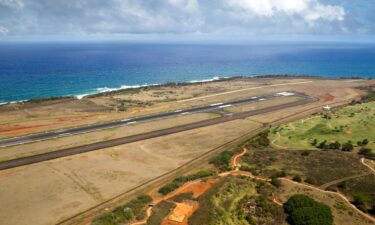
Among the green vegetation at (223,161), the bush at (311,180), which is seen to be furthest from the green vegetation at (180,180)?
the bush at (311,180)

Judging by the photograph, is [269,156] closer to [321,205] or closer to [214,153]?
[214,153]

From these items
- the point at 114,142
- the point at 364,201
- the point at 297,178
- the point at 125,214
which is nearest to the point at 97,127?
the point at 114,142

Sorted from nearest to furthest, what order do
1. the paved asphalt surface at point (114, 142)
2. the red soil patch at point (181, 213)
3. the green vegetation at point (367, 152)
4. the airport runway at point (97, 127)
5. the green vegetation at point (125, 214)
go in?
1. the red soil patch at point (181, 213)
2. the green vegetation at point (125, 214)
3. the green vegetation at point (367, 152)
4. the paved asphalt surface at point (114, 142)
5. the airport runway at point (97, 127)

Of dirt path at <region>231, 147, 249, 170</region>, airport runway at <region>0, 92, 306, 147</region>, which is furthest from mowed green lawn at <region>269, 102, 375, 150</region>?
airport runway at <region>0, 92, 306, 147</region>

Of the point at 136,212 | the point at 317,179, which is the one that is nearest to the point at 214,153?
the point at 317,179

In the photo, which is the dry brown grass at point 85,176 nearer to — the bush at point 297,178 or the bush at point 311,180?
the bush at point 297,178

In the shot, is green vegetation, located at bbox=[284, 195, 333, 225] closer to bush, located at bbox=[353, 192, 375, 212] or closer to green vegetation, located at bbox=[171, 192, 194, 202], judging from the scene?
bush, located at bbox=[353, 192, 375, 212]
